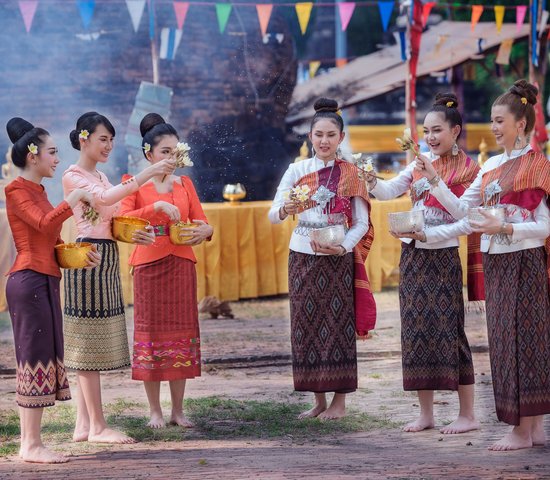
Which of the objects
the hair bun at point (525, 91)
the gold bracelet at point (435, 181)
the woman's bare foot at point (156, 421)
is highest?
the hair bun at point (525, 91)

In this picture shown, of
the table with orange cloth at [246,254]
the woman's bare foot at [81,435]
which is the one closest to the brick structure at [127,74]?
the table with orange cloth at [246,254]

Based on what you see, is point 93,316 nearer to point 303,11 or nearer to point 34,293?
point 34,293

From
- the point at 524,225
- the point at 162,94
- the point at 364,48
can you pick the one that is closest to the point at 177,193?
the point at 524,225

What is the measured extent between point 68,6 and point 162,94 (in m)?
1.32

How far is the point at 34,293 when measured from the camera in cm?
A: 428

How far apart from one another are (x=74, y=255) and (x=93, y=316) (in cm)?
52

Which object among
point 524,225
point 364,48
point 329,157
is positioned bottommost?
point 524,225

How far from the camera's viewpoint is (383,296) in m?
9.39

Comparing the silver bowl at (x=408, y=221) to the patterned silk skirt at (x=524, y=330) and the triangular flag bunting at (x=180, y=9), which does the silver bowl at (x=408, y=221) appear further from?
the triangular flag bunting at (x=180, y=9)

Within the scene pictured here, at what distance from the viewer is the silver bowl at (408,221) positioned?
4637mm

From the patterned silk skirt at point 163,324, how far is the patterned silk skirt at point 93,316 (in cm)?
21

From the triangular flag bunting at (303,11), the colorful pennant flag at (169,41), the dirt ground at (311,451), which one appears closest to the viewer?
the dirt ground at (311,451)

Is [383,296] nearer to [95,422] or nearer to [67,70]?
[67,70]

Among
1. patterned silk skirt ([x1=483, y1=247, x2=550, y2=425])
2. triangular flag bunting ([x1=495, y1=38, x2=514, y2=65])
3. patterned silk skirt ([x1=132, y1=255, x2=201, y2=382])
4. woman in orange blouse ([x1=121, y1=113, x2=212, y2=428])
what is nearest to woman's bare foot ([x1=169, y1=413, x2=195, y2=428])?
woman in orange blouse ([x1=121, y1=113, x2=212, y2=428])
